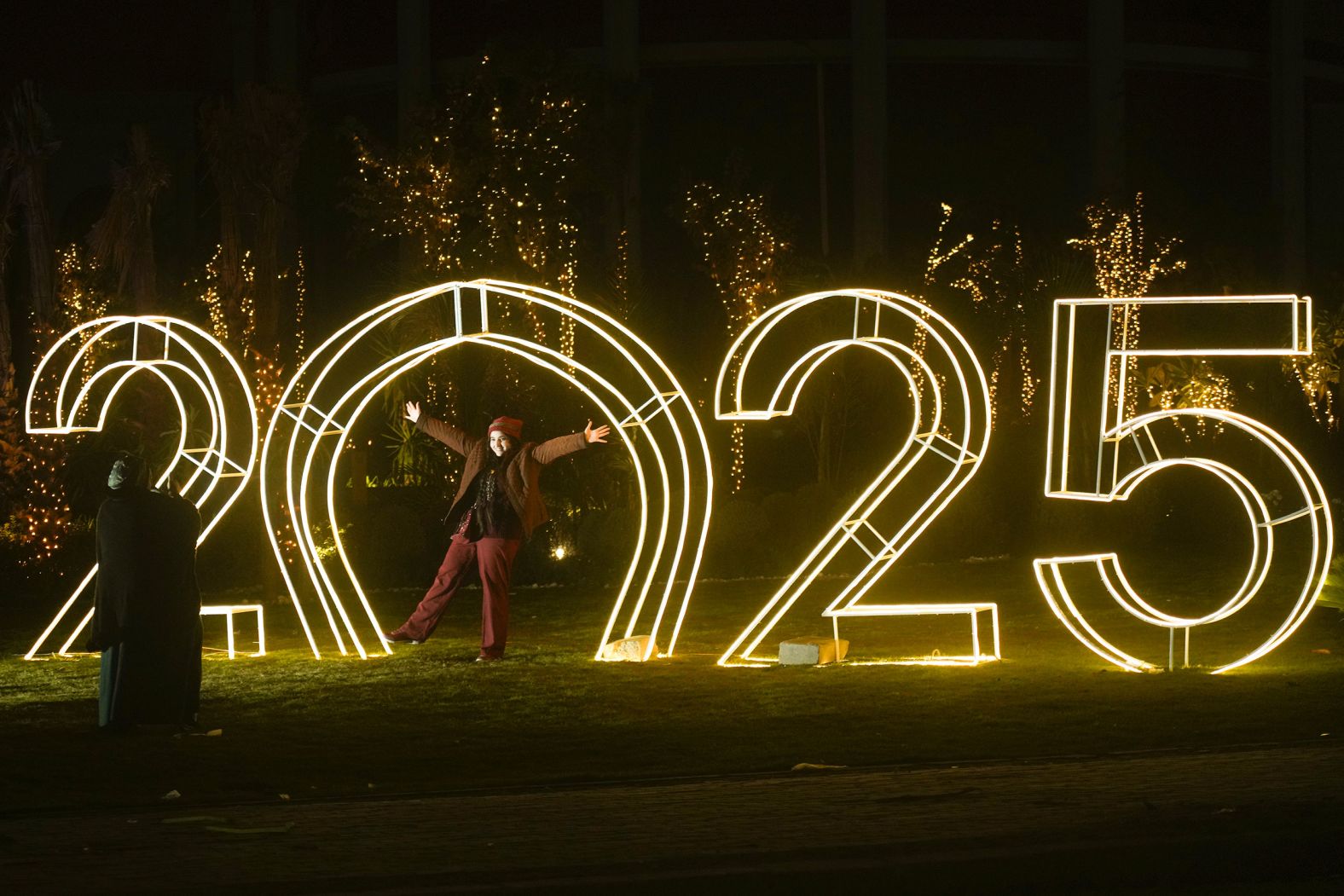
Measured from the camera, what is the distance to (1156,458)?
1462cm

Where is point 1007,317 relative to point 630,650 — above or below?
above

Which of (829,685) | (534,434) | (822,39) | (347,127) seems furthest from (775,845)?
(822,39)

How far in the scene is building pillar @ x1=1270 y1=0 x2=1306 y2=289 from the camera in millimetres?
35469

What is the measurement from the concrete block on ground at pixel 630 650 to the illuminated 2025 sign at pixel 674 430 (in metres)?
0.06

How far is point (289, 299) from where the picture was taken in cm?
2545

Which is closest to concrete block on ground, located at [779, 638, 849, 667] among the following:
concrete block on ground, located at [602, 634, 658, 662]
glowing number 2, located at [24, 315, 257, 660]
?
concrete block on ground, located at [602, 634, 658, 662]

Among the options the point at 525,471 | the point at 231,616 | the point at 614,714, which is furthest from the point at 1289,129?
the point at 614,714

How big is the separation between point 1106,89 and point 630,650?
23.2 metres

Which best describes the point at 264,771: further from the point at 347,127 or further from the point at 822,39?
the point at 822,39

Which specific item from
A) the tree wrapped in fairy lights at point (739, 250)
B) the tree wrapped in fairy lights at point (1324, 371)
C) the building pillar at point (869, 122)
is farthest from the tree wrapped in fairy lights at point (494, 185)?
the building pillar at point (869, 122)

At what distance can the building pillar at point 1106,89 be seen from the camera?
33.7 meters

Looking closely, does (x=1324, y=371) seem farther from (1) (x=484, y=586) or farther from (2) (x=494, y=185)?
(1) (x=484, y=586)

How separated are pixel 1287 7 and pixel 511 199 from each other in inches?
752

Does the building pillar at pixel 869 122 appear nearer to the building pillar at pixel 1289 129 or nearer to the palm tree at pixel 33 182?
the building pillar at pixel 1289 129
